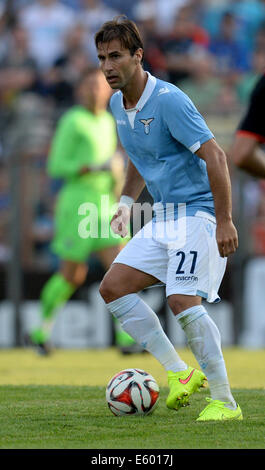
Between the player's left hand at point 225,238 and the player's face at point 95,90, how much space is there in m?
5.61

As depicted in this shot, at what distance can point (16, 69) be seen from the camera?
46.1ft

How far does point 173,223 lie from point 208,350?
809 mm

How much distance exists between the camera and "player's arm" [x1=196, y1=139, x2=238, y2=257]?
4.91 meters

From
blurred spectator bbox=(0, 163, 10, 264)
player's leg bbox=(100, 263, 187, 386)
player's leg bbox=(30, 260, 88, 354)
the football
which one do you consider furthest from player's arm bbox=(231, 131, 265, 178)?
blurred spectator bbox=(0, 163, 10, 264)

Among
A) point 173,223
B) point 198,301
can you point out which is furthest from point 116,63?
point 198,301

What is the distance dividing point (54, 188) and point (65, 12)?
4.16 metres

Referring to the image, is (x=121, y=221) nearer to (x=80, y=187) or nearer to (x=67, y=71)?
(x=80, y=187)

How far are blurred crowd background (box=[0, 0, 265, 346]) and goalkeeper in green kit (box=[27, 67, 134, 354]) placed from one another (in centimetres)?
130

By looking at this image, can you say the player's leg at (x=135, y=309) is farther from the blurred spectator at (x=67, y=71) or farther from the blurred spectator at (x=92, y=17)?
the blurred spectator at (x=92, y=17)

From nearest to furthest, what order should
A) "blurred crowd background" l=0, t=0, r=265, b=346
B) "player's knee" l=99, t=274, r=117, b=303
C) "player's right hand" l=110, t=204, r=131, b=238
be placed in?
"player's knee" l=99, t=274, r=117, b=303 → "player's right hand" l=110, t=204, r=131, b=238 → "blurred crowd background" l=0, t=0, r=265, b=346

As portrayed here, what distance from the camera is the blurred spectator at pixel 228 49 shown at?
14.8 metres

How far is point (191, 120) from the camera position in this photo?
507 cm

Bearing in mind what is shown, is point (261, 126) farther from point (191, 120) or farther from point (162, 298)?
point (162, 298)

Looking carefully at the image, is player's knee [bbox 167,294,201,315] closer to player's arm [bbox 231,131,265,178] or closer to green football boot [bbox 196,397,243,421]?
green football boot [bbox 196,397,243,421]
